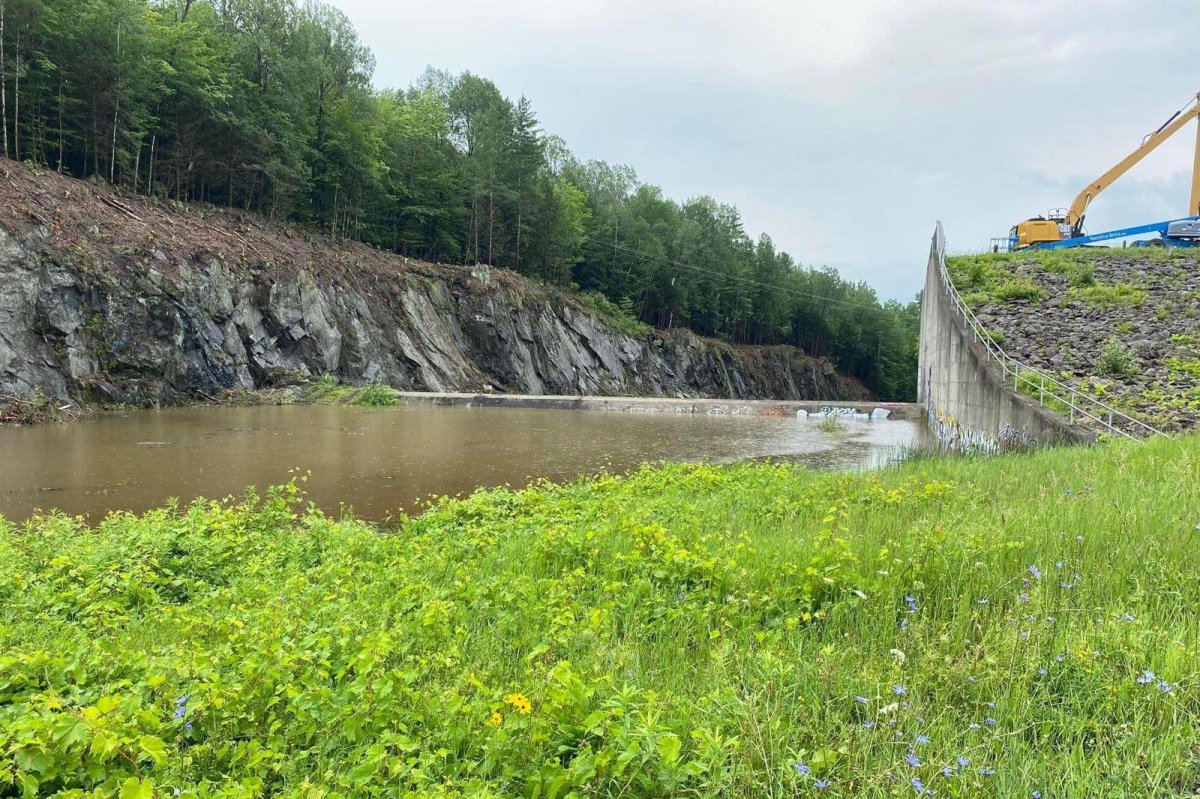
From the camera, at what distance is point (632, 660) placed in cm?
311

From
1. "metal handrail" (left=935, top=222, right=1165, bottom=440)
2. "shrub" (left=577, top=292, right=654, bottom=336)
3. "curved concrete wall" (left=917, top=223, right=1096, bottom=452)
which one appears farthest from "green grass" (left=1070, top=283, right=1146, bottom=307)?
"shrub" (left=577, top=292, right=654, bottom=336)

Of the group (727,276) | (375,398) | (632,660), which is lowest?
(632,660)

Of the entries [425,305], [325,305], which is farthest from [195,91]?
[425,305]

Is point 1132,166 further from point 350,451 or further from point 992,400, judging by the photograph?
point 350,451

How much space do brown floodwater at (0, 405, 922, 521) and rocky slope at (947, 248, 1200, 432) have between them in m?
4.20

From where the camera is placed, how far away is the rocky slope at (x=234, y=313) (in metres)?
21.6

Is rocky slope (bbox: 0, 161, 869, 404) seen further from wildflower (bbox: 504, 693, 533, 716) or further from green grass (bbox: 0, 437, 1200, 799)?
wildflower (bbox: 504, 693, 533, 716)

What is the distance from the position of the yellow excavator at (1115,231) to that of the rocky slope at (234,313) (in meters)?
27.5

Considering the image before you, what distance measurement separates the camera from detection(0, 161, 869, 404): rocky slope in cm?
2162

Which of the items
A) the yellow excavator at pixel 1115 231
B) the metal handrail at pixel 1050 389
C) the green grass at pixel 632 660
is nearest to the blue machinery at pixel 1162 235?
the yellow excavator at pixel 1115 231

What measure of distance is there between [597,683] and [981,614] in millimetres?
2266

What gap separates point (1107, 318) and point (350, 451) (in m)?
19.5

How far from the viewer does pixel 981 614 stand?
353 cm

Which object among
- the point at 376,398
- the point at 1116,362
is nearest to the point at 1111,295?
the point at 1116,362
